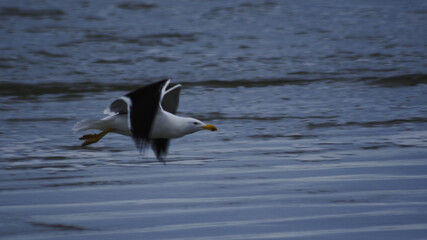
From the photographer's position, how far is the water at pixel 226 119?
469 cm

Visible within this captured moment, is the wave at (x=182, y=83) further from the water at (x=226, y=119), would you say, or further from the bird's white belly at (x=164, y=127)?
the bird's white belly at (x=164, y=127)

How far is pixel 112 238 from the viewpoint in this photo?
432 cm

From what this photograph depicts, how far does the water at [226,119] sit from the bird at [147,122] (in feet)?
0.89

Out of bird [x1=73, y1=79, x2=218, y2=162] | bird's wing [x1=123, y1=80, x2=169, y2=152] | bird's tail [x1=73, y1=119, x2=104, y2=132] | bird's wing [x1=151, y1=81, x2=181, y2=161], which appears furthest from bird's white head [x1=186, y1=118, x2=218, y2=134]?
bird's tail [x1=73, y1=119, x2=104, y2=132]

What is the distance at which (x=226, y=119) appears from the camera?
294 inches

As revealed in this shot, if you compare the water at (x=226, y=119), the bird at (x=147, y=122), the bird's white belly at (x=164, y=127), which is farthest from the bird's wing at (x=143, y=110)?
the water at (x=226, y=119)

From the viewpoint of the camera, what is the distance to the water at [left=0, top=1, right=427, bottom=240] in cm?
469

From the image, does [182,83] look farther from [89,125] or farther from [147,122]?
[147,122]

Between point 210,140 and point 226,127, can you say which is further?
point 226,127

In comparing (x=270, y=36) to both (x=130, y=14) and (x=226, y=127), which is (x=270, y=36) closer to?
(x=130, y=14)

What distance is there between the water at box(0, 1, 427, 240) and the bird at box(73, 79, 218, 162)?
272 mm

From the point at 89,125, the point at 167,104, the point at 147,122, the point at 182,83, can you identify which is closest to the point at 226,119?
the point at 167,104

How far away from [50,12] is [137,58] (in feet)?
10.0

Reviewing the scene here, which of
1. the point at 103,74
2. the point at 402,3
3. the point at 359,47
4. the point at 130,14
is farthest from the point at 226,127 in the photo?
the point at 402,3
